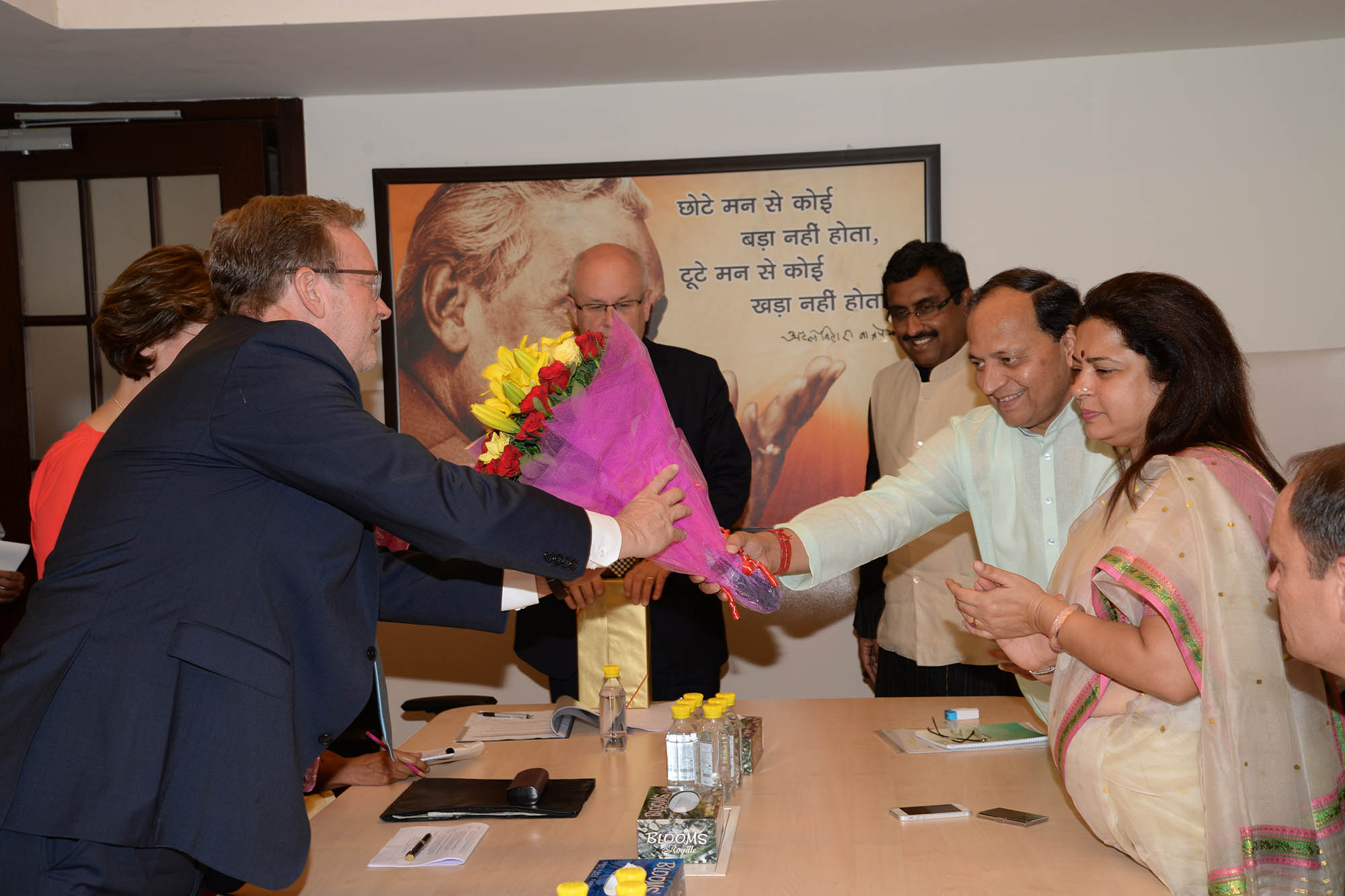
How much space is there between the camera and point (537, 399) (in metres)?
2.05

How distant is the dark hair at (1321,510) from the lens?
4.91 ft

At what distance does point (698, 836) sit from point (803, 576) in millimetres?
982

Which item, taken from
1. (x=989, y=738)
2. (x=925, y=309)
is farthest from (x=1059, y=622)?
(x=925, y=309)

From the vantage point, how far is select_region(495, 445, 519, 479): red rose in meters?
2.12

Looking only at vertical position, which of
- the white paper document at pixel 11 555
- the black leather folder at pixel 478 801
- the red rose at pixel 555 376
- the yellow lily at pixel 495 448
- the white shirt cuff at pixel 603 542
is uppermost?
the red rose at pixel 555 376

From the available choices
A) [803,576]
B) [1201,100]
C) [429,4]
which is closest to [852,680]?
[803,576]

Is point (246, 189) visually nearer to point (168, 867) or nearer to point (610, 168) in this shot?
point (610, 168)

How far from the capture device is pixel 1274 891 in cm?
181

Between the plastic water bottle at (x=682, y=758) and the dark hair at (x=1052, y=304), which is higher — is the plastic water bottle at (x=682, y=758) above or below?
below

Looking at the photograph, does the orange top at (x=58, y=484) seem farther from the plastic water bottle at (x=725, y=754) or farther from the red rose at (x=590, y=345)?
the plastic water bottle at (x=725, y=754)

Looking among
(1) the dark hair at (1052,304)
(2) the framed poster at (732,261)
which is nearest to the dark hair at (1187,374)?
(1) the dark hair at (1052,304)

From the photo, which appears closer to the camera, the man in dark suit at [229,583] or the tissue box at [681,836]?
the man in dark suit at [229,583]

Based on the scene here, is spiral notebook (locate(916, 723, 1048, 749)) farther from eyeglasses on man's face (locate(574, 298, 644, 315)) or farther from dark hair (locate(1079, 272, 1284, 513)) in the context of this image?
eyeglasses on man's face (locate(574, 298, 644, 315))

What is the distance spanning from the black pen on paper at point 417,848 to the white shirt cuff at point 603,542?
0.60 m
